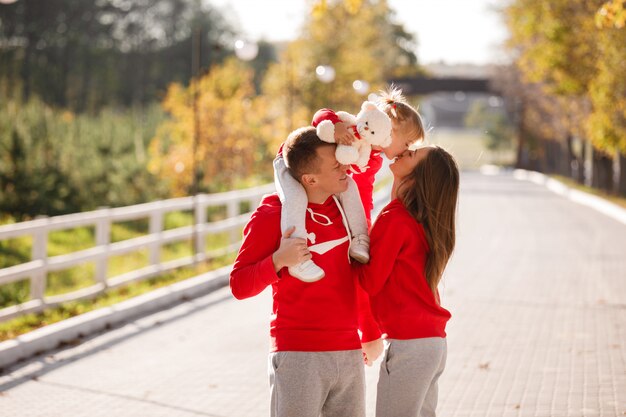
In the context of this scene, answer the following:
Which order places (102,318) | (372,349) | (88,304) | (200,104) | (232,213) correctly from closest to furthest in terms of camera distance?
(372,349), (102,318), (88,304), (232,213), (200,104)

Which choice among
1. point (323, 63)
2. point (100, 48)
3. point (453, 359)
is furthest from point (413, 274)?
point (100, 48)

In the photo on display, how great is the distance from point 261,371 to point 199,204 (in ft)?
25.6

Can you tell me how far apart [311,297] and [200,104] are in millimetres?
28505

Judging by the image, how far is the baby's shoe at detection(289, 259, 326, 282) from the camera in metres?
3.80

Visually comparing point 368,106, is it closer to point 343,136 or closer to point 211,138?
point 343,136

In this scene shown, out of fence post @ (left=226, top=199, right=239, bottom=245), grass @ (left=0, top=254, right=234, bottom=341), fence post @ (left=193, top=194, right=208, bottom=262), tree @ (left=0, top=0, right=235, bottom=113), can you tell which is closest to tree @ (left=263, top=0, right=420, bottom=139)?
tree @ (left=0, top=0, right=235, bottom=113)

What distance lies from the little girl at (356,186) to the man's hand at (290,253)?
38 mm

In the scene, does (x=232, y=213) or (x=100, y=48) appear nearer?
(x=232, y=213)

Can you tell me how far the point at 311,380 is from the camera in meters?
3.84

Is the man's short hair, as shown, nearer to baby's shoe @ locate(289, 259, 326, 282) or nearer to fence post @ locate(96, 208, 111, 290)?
baby's shoe @ locate(289, 259, 326, 282)

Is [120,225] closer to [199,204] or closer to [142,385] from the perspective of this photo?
[199,204]

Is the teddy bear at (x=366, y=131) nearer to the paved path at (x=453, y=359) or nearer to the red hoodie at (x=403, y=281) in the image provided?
the red hoodie at (x=403, y=281)

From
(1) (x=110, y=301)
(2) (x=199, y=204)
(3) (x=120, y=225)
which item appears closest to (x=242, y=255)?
(1) (x=110, y=301)

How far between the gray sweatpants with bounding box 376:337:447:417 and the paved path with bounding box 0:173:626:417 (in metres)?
2.96
